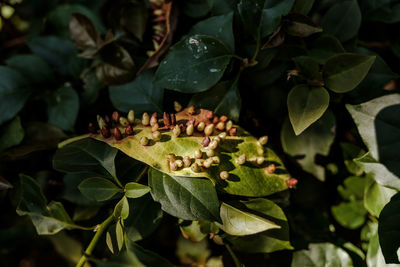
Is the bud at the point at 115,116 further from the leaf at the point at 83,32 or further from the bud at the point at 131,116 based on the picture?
the leaf at the point at 83,32

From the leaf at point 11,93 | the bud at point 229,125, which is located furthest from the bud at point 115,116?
the leaf at point 11,93

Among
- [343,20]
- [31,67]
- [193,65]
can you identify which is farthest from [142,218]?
[343,20]

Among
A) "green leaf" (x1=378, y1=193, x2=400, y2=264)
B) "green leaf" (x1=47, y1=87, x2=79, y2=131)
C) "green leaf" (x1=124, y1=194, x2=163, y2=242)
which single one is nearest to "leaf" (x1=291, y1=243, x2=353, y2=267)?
"green leaf" (x1=378, y1=193, x2=400, y2=264)

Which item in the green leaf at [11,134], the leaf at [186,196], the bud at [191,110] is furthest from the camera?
the green leaf at [11,134]

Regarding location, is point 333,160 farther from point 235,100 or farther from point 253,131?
point 235,100

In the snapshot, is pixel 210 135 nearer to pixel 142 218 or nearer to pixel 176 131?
pixel 176 131

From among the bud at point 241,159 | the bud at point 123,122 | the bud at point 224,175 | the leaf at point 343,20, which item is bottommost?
the bud at point 224,175

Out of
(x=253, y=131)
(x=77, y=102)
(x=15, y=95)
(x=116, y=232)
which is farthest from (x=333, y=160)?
(x=15, y=95)
